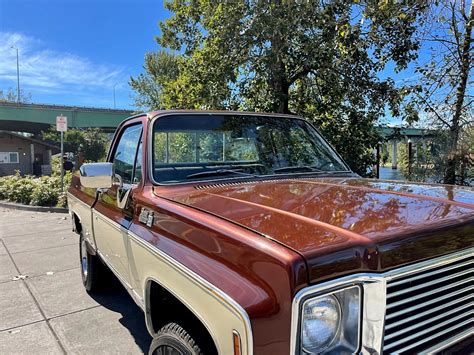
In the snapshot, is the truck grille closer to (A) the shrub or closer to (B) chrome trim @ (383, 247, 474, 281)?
(B) chrome trim @ (383, 247, 474, 281)

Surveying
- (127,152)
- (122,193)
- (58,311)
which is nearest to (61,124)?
(58,311)

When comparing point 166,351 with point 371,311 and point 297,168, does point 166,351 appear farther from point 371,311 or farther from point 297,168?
point 297,168

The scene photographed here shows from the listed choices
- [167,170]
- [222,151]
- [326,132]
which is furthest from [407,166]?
[167,170]

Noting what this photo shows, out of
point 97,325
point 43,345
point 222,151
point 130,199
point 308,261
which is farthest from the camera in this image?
point 97,325

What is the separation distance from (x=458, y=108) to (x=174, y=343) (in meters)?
6.65

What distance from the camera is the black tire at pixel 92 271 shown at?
4418 mm

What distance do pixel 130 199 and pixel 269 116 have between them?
1.49m

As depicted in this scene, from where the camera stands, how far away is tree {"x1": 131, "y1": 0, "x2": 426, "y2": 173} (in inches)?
279

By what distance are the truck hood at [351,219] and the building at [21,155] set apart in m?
40.3

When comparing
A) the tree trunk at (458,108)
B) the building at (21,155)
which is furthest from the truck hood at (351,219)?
the building at (21,155)

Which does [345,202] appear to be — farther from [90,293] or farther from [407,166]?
[407,166]

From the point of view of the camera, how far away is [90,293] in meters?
4.68

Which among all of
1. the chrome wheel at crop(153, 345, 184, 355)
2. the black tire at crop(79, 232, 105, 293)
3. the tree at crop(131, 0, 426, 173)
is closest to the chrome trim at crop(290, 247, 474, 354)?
the chrome wheel at crop(153, 345, 184, 355)

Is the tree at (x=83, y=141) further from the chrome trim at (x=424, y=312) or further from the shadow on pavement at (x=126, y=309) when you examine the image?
the chrome trim at (x=424, y=312)
